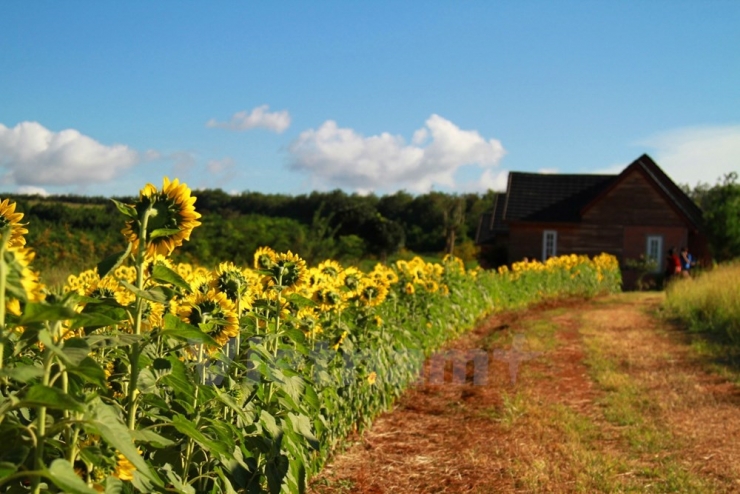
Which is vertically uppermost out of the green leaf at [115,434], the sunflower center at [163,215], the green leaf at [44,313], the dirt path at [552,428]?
the sunflower center at [163,215]

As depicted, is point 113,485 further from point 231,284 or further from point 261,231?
point 261,231

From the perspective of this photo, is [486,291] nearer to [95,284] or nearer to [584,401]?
[584,401]

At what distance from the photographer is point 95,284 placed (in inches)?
117

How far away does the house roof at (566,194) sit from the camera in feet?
90.0

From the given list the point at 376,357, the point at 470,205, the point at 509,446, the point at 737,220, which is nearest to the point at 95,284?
the point at 376,357

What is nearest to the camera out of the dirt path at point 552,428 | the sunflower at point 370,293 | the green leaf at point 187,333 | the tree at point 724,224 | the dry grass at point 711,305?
the green leaf at point 187,333

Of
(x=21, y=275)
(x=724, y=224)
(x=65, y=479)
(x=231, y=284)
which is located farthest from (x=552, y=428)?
(x=724, y=224)

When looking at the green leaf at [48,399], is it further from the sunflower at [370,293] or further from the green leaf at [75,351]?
the sunflower at [370,293]

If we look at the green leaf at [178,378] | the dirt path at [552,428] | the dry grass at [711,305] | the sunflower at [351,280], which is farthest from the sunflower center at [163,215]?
the dry grass at [711,305]

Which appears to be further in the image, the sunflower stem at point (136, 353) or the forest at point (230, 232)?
the forest at point (230, 232)

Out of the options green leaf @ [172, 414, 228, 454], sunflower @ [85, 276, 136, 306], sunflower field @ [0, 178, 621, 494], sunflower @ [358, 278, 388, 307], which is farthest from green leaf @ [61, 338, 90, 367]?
sunflower @ [358, 278, 388, 307]

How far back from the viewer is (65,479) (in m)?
1.42

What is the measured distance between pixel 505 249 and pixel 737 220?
9.21m

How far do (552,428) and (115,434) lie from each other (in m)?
4.70
